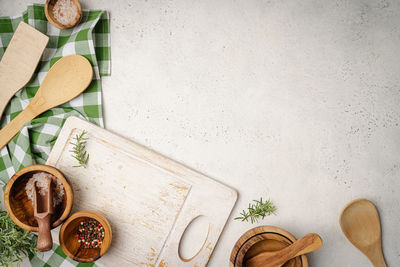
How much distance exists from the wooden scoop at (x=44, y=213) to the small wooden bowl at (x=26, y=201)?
0.03 m

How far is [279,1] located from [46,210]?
1114mm

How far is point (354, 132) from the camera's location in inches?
43.0

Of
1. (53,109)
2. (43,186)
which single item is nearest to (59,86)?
(53,109)

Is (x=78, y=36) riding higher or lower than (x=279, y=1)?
lower

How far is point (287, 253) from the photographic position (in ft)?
2.91

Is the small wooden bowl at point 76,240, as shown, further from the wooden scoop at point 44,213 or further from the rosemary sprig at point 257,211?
the rosemary sprig at point 257,211

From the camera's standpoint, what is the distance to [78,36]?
3.45ft

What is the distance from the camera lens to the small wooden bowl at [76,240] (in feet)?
3.01

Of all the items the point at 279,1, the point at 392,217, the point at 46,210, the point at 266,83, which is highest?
the point at 279,1

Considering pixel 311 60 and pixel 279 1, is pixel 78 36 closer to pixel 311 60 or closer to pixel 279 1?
pixel 279 1

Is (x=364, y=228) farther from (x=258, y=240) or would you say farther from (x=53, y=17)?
(x=53, y=17)

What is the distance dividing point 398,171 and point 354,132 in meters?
0.23

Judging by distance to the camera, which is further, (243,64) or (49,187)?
(243,64)

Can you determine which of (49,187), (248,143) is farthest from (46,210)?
(248,143)
